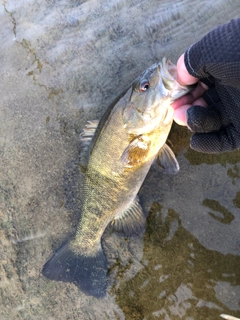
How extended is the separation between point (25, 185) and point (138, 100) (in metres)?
1.59

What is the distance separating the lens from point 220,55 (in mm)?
2230

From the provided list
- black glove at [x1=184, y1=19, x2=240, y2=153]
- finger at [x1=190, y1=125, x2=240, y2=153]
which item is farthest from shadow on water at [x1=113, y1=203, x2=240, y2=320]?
black glove at [x1=184, y1=19, x2=240, y2=153]

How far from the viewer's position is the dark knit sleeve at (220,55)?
2.18m

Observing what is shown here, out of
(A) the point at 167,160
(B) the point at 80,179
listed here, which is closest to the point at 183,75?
(A) the point at 167,160

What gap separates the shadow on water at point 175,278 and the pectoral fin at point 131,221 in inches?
3.8

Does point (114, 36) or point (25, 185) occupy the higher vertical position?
point (114, 36)

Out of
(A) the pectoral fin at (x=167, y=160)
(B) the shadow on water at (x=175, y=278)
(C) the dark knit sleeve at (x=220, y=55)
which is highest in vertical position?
(C) the dark knit sleeve at (x=220, y=55)

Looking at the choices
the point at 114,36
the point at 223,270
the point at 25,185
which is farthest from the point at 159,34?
the point at 223,270

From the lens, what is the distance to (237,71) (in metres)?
2.20

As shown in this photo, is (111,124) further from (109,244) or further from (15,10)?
(15,10)

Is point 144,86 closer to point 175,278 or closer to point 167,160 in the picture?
point 167,160

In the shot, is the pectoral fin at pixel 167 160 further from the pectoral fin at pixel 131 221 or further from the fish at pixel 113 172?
the pectoral fin at pixel 131 221

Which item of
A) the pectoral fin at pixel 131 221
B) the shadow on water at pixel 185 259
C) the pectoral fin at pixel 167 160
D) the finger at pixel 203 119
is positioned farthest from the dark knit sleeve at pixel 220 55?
the pectoral fin at pixel 131 221

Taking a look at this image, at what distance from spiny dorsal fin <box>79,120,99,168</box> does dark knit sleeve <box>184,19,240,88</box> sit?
126 cm
